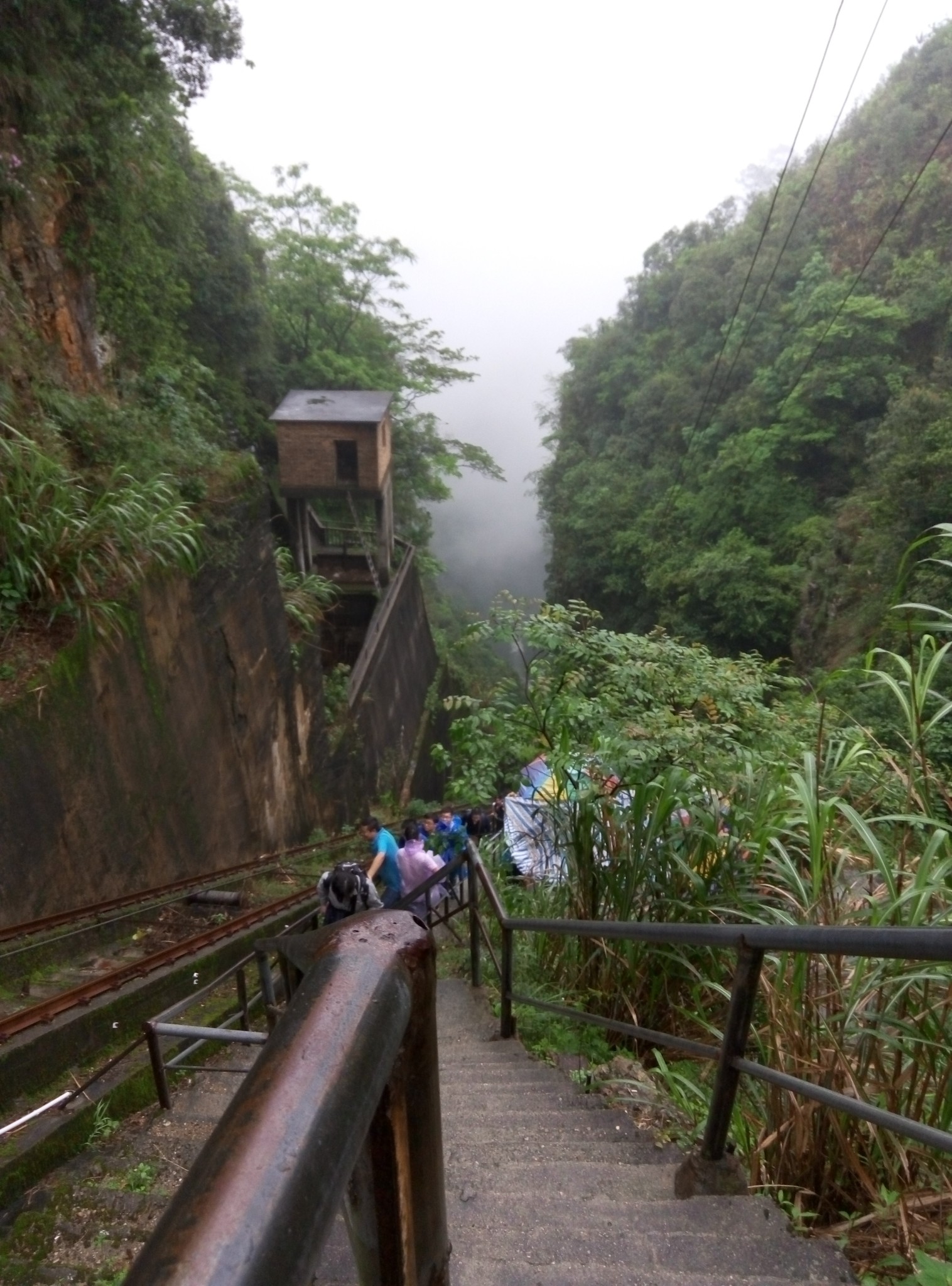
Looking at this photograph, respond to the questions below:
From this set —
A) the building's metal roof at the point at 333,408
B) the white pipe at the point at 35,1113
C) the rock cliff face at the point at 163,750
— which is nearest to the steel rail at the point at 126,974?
the white pipe at the point at 35,1113

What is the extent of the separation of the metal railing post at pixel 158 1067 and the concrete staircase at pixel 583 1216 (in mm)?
1097

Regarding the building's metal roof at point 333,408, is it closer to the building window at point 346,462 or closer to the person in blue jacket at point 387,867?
the building window at point 346,462

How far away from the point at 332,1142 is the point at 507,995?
9.24 ft

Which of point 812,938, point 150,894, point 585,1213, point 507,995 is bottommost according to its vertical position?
point 150,894

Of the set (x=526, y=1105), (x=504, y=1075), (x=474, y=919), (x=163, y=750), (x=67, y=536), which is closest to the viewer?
(x=526, y=1105)

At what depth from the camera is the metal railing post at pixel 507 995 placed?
294 centimetres

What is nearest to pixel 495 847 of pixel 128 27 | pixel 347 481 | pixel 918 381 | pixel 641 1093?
pixel 641 1093

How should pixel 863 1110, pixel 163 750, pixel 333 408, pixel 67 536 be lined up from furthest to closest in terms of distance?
pixel 333 408, pixel 163 750, pixel 67 536, pixel 863 1110

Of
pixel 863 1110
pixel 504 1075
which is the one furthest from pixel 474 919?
pixel 863 1110

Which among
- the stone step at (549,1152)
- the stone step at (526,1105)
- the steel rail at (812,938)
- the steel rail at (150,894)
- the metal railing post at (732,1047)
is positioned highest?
the steel rail at (812,938)

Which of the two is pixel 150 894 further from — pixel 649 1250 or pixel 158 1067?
pixel 649 1250

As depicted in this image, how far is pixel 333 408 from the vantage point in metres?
14.4

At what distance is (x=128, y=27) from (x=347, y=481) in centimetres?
865

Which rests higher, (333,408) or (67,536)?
(333,408)
